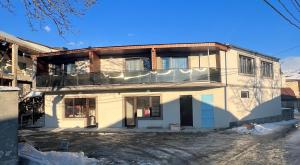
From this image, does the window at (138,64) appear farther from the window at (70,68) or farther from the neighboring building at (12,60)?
the neighboring building at (12,60)

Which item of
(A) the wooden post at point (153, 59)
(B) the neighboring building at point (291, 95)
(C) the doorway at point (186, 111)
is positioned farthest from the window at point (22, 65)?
(B) the neighboring building at point (291, 95)

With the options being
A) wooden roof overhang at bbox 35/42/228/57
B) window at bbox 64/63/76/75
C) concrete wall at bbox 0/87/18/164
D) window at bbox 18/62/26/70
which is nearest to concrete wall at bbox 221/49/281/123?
wooden roof overhang at bbox 35/42/228/57

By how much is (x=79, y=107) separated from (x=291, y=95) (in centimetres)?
2879

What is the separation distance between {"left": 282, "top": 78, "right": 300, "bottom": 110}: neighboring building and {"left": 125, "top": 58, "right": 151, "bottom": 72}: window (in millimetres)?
21996

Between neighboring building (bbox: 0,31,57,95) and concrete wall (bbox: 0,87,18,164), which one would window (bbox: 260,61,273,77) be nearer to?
neighboring building (bbox: 0,31,57,95)

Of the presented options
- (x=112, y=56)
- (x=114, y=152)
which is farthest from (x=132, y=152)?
(x=112, y=56)

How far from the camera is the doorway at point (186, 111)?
2697cm

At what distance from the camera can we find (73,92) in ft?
93.8

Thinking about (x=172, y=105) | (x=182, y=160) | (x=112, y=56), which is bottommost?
(x=182, y=160)

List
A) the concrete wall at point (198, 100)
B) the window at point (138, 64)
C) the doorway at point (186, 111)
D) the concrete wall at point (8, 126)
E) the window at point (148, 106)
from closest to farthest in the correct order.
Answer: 1. the concrete wall at point (8, 126)
2. the concrete wall at point (198, 100)
3. the window at point (148, 106)
4. the doorway at point (186, 111)
5. the window at point (138, 64)

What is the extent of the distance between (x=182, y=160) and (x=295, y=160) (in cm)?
395

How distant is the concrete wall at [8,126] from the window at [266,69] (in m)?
26.1

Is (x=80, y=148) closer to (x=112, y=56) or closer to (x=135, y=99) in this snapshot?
(x=135, y=99)

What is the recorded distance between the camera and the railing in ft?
82.5
